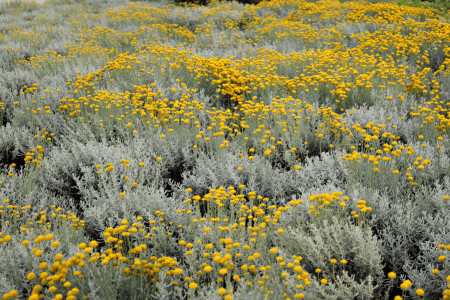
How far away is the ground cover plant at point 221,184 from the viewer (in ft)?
6.47

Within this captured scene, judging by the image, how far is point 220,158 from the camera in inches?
129

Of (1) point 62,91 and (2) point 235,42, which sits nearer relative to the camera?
(1) point 62,91

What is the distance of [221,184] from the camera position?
3096mm

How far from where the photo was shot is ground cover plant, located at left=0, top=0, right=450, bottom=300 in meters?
1.97

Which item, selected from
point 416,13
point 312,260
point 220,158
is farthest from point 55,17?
point 312,260

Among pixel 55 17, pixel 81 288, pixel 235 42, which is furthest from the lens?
pixel 55 17

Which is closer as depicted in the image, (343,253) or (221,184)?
(343,253)

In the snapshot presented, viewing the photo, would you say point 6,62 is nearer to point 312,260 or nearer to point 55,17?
point 55,17

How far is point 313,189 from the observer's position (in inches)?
112

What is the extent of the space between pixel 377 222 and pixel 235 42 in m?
6.88

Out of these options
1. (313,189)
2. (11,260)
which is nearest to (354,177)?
(313,189)

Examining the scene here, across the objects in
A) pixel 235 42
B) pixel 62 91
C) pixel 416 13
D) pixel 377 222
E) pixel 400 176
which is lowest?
pixel 377 222

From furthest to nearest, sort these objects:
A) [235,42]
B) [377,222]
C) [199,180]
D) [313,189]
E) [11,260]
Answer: [235,42], [199,180], [313,189], [377,222], [11,260]

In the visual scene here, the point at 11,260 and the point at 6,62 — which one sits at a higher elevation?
the point at 6,62
